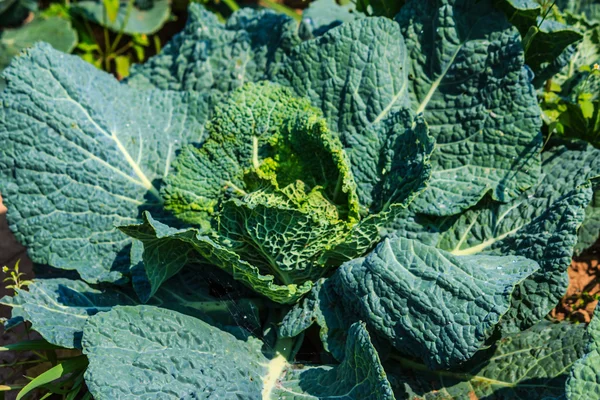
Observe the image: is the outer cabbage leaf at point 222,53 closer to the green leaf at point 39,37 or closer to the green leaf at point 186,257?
the green leaf at point 186,257

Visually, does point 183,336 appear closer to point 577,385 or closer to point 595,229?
point 577,385

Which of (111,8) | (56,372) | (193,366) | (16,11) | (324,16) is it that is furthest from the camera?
(16,11)

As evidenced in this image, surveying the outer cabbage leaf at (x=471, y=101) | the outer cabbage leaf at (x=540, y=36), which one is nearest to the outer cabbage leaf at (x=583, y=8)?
the outer cabbage leaf at (x=540, y=36)

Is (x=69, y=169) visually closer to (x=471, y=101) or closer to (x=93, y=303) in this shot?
(x=93, y=303)

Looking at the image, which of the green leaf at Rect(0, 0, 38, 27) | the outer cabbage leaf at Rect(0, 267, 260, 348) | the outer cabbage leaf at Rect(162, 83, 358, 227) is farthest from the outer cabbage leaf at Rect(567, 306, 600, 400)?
the green leaf at Rect(0, 0, 38, 27)

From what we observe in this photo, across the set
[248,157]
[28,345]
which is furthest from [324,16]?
[28,345]

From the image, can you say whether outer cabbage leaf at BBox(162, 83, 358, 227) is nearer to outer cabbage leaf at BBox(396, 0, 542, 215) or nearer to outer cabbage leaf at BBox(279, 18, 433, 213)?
outer cabbage leaf at BBox(279, 18, 433, 213)
